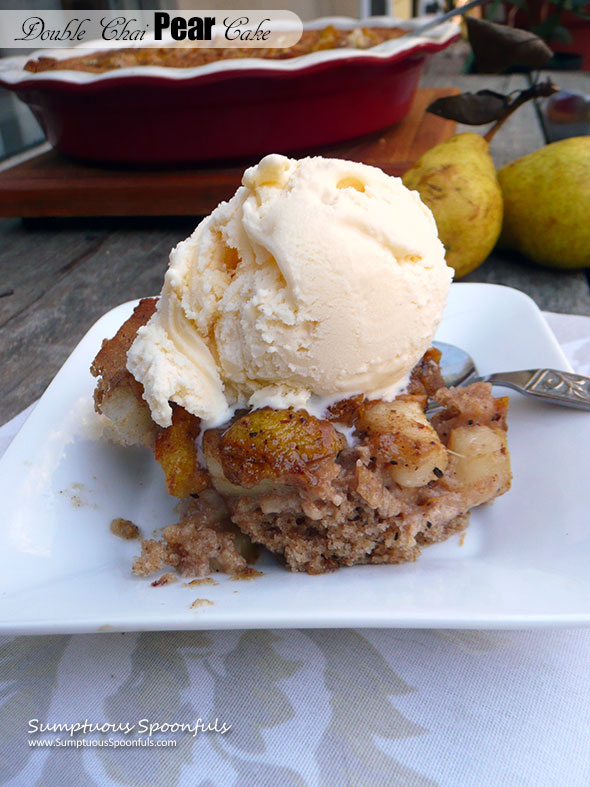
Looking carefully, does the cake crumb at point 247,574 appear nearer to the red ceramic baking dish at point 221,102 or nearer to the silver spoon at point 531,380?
the silver spoon at point 531,380

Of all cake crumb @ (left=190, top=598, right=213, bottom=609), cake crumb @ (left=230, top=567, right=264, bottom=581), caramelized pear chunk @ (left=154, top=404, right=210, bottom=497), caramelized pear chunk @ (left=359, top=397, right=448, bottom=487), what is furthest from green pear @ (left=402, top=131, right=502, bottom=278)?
cake crumb @ (left=190, top=598, right=213, bottom=609)

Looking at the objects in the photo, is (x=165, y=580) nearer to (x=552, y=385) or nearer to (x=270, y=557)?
(x=270, y=557)

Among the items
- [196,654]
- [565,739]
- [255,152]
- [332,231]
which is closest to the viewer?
[565,739]

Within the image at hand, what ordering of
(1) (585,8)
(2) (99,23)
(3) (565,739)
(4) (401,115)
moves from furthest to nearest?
(1) (585,8) → (2) (99,23) → (4) (401,115) → (3) (565,739)

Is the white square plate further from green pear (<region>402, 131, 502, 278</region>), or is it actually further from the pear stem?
the pear stem

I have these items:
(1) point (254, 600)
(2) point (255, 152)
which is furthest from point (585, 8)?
(1) point (254, 600)

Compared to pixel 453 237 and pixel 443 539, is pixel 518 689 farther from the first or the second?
pixel 453 237

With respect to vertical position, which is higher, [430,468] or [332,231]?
[332,231]
